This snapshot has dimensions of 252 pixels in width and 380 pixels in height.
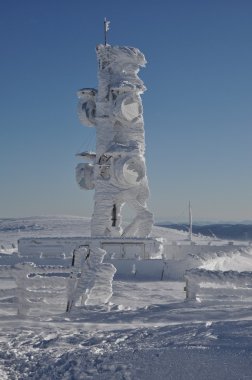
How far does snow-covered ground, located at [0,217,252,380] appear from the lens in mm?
8281

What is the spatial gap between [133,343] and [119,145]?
22549 millimetres

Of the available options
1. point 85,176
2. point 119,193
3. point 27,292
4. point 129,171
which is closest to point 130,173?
point 129,171

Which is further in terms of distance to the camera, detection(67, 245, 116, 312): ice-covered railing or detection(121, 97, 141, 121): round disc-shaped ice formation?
detection(121, 97, 141, 121): round disc-shaped ice formation

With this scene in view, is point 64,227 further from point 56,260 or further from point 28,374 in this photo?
point 28,374

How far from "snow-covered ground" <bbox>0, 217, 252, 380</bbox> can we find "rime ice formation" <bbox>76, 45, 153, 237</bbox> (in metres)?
17.9

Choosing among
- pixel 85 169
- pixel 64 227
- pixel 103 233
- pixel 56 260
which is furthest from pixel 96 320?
pixel 64 227

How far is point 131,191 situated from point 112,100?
527 centimetres

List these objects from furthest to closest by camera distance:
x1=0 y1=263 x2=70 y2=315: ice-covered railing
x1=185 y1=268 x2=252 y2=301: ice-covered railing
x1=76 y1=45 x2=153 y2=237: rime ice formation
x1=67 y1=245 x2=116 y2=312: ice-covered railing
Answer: x1=76 y1=45 x2=153 y2=237: rime ice formation → x1=67 y1=245 x2=116 y2=312: ice-covered railing → x1=185 y1=268 x2=252 y2=301: ice-covered railing → x1=0 y1=263 x2=70 y2=315: ice-covered railing

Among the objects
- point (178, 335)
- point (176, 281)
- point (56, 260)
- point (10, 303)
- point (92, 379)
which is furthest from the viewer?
point (56, 260)

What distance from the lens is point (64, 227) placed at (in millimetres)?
67062

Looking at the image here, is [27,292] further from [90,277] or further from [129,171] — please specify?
[129,171]

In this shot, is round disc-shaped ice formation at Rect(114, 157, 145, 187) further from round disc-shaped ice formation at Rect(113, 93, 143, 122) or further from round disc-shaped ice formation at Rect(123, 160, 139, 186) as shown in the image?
round disc-shaped ice formation at Rect(113, 93, 143, 122)

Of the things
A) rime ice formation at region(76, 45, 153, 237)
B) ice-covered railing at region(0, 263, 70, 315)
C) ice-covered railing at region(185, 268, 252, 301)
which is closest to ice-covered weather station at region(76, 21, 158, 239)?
rime ice formation at region(76, 45, 153, 237)

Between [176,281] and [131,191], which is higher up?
[131,191]
